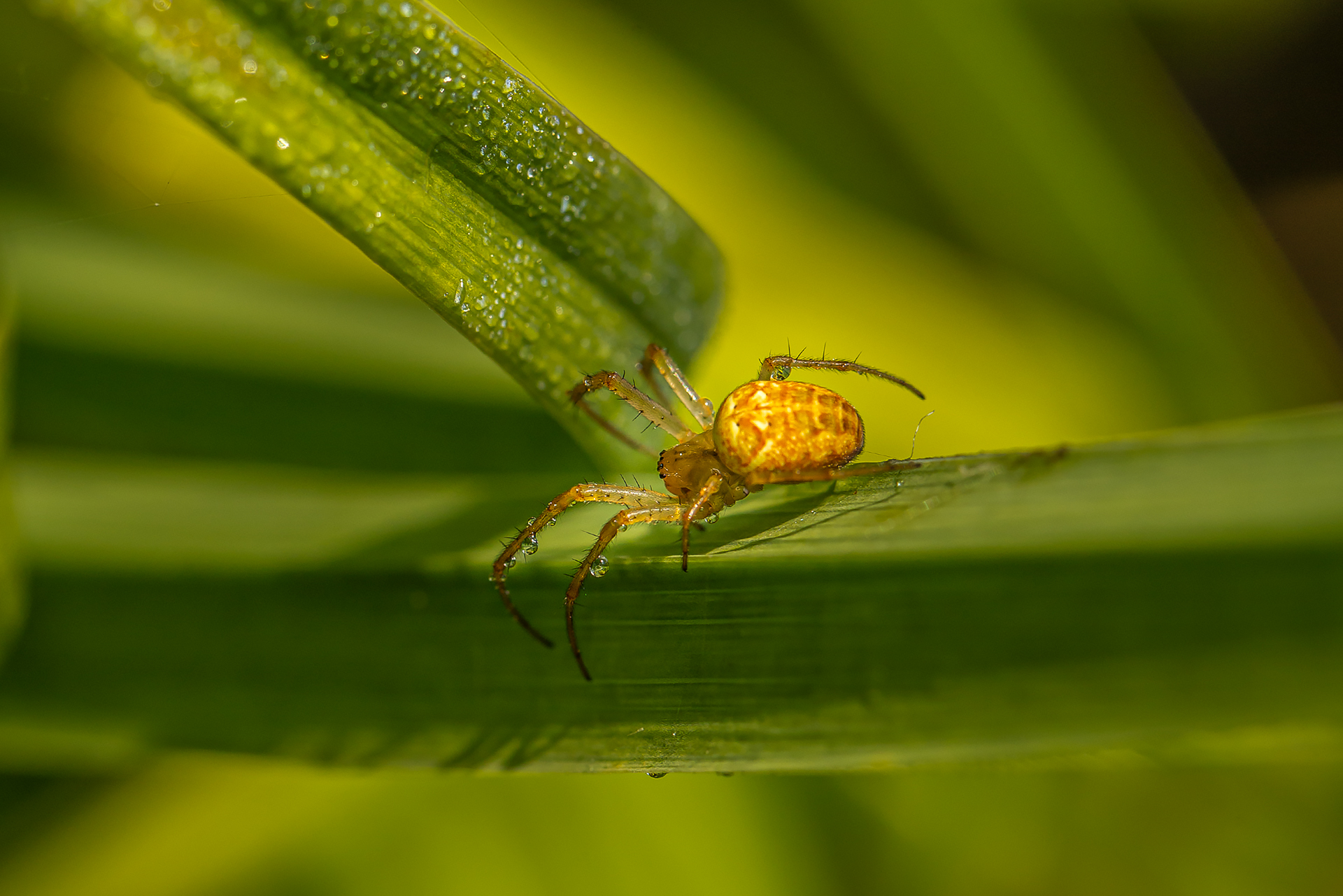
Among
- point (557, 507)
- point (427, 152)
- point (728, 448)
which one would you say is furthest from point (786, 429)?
point (427, 152)

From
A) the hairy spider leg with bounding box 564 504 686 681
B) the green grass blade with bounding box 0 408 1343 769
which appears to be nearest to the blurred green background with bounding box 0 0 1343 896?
the green grass blade with bounding box 0 408 1343 769

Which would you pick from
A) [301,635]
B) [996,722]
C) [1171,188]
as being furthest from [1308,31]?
[301,635]

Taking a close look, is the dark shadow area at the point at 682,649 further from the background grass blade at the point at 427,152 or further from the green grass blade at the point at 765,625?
the background grass blade at the point at 427,152

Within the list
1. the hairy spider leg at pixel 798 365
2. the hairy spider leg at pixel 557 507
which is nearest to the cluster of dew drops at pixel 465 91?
the hairy spider leg at pixel 557 507

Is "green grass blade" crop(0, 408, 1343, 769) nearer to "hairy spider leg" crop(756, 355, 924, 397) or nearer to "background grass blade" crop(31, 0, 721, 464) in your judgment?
"background grass blade" crop(31, 0, 721, 464)

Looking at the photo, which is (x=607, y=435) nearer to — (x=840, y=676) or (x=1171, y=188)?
(x=840, y=676)
